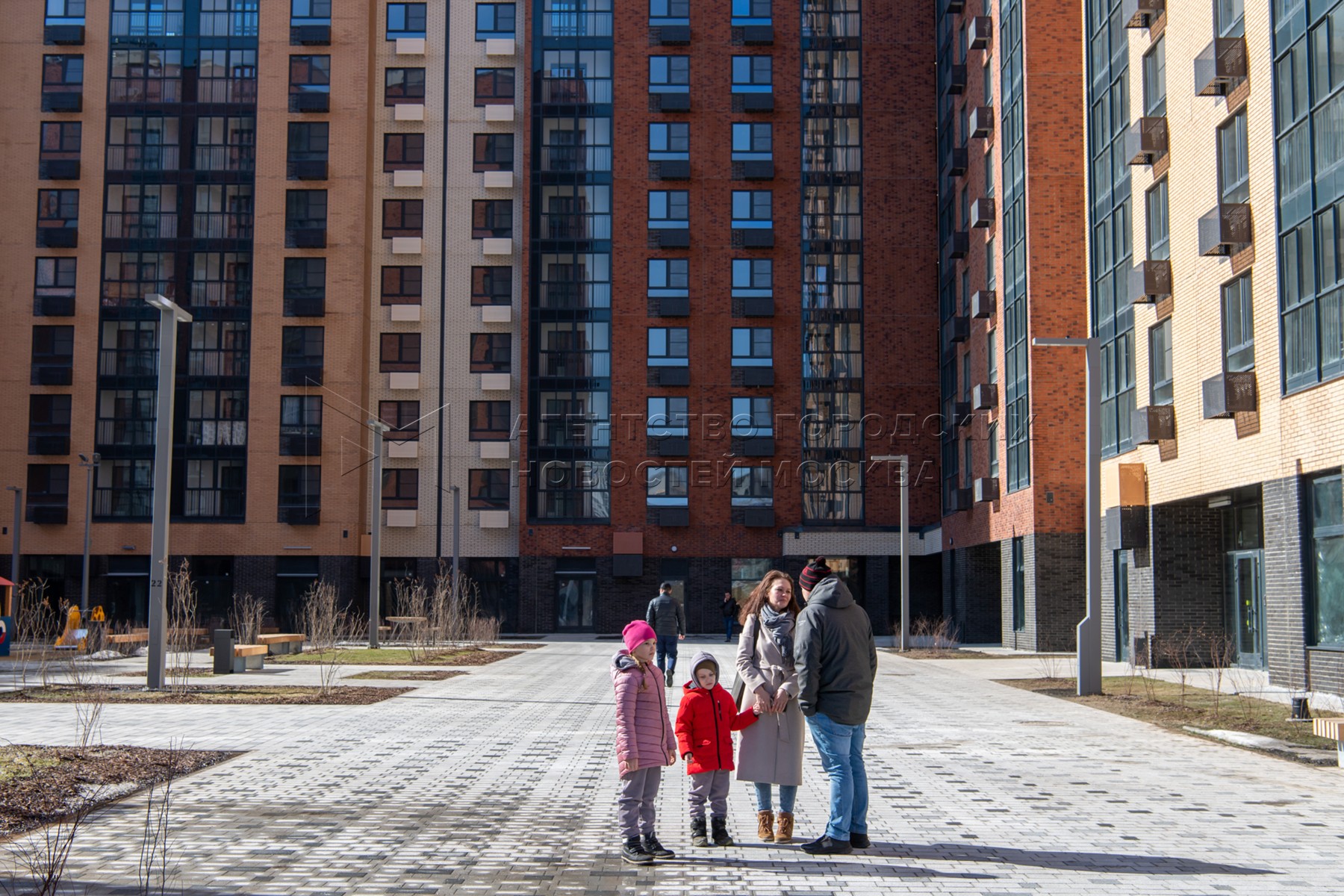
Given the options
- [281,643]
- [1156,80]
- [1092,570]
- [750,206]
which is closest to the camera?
[1092,570]

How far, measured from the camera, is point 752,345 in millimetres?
55938

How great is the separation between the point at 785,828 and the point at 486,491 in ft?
160

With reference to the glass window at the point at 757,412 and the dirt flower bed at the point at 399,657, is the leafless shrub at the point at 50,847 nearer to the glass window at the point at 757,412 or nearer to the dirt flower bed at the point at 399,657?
the dirt flower bed at the point at 399,657

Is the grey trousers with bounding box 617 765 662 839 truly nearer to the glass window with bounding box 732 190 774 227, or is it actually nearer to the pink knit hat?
the pink knit hat

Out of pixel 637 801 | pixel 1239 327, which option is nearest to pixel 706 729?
pixel 637 801

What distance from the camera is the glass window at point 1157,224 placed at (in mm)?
29516

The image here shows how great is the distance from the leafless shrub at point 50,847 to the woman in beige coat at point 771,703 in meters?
3.92

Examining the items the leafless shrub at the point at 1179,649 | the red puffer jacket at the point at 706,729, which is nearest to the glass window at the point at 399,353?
the leafless shrub at the point at 1179,649

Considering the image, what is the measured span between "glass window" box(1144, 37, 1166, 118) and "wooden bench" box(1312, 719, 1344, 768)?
19357 mm

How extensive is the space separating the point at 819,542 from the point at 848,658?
46473 mm

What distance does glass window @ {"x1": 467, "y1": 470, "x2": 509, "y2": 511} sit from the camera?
56.8 metres

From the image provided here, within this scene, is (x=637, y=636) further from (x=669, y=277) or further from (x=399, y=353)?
(x=399, y=353)

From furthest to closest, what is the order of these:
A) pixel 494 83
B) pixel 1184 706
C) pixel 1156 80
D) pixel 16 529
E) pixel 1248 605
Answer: pixel 494 83 < pixel 16 529 < pixel 1156 80 < pixel 1248 605 < pixel 1184 706

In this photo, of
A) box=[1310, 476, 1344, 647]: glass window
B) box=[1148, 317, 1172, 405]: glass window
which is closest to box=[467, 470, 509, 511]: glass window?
box=[1148, 317, 1172, 405]: glass window
